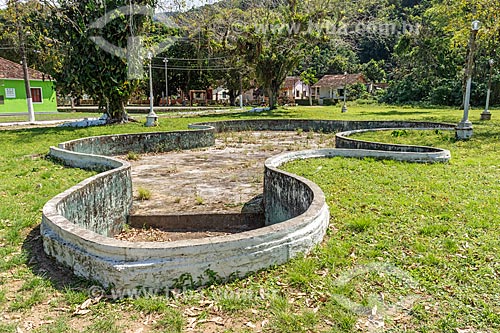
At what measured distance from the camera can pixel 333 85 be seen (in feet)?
165

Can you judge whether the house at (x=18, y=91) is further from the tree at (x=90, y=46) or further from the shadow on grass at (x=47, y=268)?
the shadow on grass at (x=47, y=268)

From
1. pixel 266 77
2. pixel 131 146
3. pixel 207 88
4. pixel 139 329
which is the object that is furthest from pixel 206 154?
pixel 207 88

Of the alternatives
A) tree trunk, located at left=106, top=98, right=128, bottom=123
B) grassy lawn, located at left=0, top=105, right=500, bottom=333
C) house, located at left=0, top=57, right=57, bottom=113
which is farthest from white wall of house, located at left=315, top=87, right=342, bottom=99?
grassy lawn, located at left=0, top=105, right=500, bottom=333

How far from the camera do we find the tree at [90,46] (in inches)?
610

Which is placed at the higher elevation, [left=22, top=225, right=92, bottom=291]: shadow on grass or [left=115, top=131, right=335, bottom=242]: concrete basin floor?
[left=22, top=225, right=92, bottom=291]: shadow on grass

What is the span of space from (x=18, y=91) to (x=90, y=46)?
16.7m

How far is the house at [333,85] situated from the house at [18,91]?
1197 inches

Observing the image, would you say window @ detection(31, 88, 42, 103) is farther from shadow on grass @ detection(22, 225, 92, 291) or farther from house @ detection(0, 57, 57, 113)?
shadow on grass @ detection(22, 225, 92, 291)

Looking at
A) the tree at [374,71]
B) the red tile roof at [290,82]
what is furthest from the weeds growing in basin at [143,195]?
the tree at [374,71]

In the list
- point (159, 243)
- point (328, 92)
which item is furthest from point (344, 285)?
point (328, 92)

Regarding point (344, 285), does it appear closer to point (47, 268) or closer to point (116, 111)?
point (47, 268)

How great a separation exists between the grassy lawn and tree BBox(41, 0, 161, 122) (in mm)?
11440

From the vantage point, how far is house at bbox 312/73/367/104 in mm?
48287

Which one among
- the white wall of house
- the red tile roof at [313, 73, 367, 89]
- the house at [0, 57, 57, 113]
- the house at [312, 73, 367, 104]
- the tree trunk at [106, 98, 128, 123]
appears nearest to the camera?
the tree trunk at [106, 98, 128, 123]
